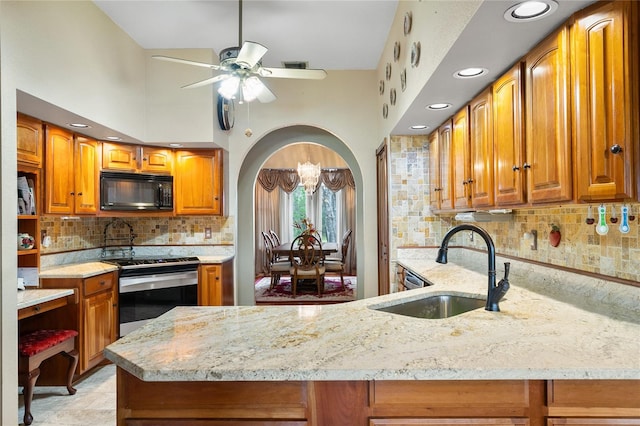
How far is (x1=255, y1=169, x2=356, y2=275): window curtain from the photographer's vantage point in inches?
341

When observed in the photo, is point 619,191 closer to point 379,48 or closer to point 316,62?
point 379,48

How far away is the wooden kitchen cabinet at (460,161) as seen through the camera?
8.48 feet

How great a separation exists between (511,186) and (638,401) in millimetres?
1070

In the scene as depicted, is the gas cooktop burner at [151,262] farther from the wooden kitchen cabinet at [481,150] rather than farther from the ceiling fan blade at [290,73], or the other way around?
the wooden kitchen cabinet at [481,150]

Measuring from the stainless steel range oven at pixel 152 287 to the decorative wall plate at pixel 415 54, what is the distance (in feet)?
9.31

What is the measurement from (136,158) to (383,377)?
375 cm

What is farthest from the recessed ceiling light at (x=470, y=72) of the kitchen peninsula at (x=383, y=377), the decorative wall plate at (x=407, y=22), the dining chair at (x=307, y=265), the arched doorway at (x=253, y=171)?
the dining chair at (x=307, y=265)

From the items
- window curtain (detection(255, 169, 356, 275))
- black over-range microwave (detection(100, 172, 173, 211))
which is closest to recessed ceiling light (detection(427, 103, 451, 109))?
black over-range microwave (detection(100, 172, 173, 211))

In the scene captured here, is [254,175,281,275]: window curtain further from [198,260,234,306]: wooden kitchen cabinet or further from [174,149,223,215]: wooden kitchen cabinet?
[198,260,234,306]: wooden kitchen cabinet

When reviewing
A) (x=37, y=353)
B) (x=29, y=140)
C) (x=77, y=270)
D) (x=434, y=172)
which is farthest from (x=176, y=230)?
(x=434, y=172)

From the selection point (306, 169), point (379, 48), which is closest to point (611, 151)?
point (379, 48)

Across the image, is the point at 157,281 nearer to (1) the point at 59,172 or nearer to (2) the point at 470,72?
(1) the point at 59,172

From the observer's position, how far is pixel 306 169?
7273 mm

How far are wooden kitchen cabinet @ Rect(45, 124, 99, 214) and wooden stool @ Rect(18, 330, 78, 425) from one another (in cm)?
99
